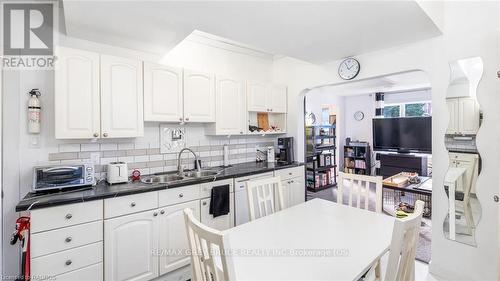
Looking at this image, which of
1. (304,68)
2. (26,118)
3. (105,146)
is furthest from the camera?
(304,68)

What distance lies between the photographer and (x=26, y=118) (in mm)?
1965

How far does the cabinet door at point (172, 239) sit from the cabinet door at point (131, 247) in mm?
59

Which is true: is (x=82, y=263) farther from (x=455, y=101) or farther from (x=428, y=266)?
(x=455, y=101)

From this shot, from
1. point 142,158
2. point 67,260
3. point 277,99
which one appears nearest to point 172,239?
point 67,260

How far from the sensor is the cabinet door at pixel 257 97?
126 inches

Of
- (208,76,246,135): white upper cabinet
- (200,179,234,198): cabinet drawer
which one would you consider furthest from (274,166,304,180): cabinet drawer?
(200,179,234,198): cabinet drawer

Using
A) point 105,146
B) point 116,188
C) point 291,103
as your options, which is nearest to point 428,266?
point 291,103

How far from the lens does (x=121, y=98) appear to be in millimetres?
2172

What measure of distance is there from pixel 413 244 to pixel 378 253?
11.5 inches

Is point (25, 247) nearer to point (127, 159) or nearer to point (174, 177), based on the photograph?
point (127, 159)

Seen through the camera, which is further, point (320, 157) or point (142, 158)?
point (320, 157)

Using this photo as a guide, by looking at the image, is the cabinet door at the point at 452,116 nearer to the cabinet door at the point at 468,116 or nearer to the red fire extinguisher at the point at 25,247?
the cabinet door at the point at 468,116

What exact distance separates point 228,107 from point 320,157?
10.5ft

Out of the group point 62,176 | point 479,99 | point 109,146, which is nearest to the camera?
point 62,176
